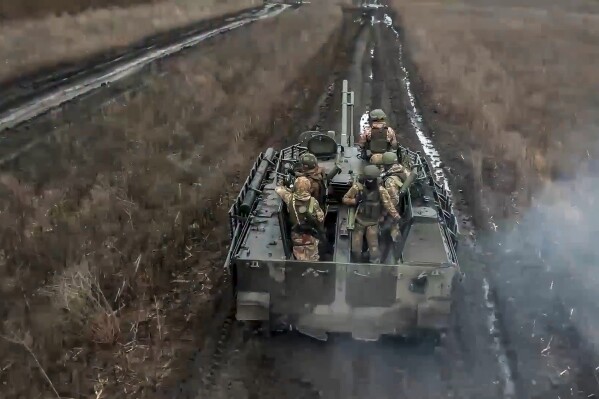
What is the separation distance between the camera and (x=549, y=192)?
12883mm

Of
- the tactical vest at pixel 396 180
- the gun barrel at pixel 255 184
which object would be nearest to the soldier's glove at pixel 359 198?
the tactical vest at pixel 396 180

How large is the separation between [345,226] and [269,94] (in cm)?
1370

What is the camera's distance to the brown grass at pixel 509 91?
14.5 meters

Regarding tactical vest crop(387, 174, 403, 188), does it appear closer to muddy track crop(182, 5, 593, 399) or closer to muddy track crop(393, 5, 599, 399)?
muddy track crop(182, 5, 593, 399)

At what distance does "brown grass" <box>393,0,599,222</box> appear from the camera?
1455 centimetres

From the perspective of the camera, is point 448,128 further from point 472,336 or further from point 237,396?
point 237,396

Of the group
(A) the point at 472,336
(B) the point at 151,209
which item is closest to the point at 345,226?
(A) the point at 472,336

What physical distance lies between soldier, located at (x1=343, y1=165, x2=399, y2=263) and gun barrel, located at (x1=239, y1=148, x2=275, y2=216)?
1.54 metres

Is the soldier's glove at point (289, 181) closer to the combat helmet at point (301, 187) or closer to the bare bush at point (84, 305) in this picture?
the combat helmet at point (301, 187)

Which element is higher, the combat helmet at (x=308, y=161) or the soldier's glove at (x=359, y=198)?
the combat helmet at (x=308, y=161)

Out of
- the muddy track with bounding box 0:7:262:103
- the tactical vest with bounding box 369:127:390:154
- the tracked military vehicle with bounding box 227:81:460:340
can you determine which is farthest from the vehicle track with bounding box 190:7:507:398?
the muddy track with bounding box 0:7:262:103

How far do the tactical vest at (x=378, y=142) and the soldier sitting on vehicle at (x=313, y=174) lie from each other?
162 centimetres

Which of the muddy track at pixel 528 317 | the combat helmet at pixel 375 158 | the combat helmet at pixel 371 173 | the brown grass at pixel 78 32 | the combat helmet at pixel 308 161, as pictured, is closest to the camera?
the muddy track at pixel 528 317

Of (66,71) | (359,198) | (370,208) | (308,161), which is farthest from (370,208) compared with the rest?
(66,71)
